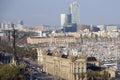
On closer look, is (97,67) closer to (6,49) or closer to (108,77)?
(108,77)

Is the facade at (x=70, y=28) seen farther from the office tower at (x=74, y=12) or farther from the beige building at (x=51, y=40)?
the beige building at (x=51, y=40)

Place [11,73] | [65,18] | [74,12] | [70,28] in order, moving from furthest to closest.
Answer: [74,12], [65,18], [70,28], [11,73]

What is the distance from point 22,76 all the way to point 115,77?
6281 millimetres

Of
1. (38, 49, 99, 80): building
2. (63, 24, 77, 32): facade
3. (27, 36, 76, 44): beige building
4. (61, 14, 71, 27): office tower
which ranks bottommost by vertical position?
(38, 49, 99, 80): building

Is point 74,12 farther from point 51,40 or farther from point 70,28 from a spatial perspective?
point 51,40

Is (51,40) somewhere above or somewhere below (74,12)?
below

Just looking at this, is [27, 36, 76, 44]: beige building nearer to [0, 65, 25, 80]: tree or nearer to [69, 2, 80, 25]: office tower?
[0, 65, 25, 80]: tree

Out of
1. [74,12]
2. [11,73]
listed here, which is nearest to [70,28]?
[74,12]

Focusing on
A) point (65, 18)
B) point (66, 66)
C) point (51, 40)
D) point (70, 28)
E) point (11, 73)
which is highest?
point (65, 18)

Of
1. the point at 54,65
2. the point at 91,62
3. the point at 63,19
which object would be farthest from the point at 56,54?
the point at 63,19

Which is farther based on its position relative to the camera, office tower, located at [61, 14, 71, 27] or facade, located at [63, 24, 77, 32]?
office tower, located at [61, 14, 71, 27]

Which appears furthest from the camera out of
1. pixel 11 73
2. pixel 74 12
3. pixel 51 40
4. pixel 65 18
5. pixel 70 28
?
A: pixel 74 12

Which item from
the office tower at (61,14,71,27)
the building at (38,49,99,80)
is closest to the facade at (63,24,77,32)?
the office tower at (61,14,71,27)

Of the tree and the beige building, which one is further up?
the beige building
